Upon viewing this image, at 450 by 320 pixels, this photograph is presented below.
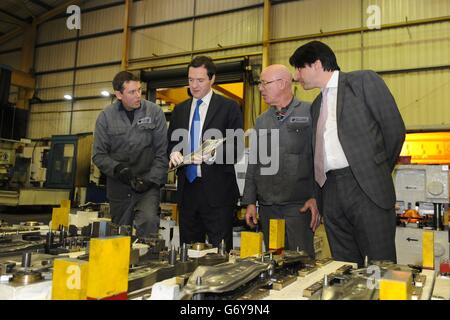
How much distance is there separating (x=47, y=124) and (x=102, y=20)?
12.7 ft

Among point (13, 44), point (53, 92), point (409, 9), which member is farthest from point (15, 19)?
point (409, 9)

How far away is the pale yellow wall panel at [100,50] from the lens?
10.6 metres

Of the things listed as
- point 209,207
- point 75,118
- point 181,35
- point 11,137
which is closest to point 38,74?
point 75,118

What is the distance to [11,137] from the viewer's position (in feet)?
28.0

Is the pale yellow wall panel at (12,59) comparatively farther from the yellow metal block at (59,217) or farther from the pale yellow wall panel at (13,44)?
the yellow metal block at (59,217)

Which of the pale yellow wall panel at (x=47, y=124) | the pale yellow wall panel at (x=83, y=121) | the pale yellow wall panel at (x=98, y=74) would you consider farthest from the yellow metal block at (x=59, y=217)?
the pale yellow wall panel at (x=47, y=124)

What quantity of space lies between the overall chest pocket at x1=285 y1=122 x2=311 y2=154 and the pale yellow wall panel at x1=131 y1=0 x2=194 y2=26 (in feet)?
26.3

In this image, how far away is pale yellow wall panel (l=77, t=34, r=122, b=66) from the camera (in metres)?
10.6

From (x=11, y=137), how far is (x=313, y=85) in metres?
8.46

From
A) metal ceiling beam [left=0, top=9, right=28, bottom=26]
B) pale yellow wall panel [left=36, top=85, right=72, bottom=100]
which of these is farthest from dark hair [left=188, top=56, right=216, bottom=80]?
metal ceiling beam [left=0, top=9, right=28, bottom=26]

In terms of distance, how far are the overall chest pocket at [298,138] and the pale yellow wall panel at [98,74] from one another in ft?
30.2

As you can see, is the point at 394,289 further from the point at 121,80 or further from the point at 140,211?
the point at 121,80

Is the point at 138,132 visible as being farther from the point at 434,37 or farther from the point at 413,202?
the point at 434,37

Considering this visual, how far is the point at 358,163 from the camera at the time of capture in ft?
5.45
